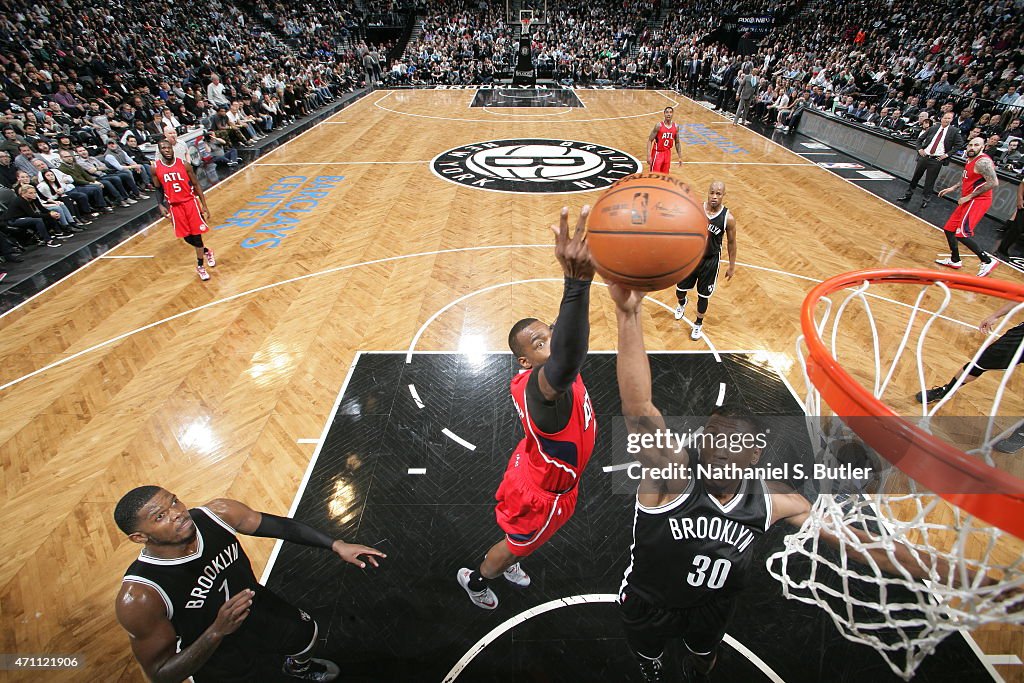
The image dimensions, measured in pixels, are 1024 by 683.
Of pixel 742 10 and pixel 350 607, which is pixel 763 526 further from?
pixel 742 10

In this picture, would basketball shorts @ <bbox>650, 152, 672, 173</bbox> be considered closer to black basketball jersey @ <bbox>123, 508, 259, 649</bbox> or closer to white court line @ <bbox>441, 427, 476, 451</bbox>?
white court line @ <bbox>441, 427, 476, 451</bbox>

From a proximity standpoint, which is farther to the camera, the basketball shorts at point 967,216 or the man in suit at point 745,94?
the man in suit at point 745,94

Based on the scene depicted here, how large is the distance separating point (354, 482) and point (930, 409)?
5004 mm

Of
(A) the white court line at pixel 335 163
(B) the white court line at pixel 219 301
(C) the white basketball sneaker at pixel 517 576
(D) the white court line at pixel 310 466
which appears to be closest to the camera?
(C) the white basketball sneaker at pixel 517 576

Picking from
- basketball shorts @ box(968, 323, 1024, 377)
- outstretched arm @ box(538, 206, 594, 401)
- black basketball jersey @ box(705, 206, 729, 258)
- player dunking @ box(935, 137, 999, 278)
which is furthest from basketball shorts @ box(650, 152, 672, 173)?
outstretched arm @ box(538, 206, 594, 401)

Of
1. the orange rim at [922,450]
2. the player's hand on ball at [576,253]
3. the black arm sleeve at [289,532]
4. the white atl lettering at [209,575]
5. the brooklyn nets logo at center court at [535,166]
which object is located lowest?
the brooklyn nets logo at center court at [535,166]

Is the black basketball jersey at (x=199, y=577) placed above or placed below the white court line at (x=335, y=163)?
above

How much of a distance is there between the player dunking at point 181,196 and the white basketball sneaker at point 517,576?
244 inches

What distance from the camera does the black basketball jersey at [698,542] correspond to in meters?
2.04

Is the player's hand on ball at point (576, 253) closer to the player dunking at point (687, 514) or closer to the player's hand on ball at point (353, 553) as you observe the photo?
the player dunking at point (687, 514)

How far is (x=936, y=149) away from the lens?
9.31 meters

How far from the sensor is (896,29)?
64.1 feet

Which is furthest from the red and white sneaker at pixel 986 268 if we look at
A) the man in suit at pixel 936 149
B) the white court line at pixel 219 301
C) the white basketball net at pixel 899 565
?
the white court line at pixel 219 301

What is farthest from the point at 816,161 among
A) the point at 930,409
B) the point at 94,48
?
the point at 94,48
